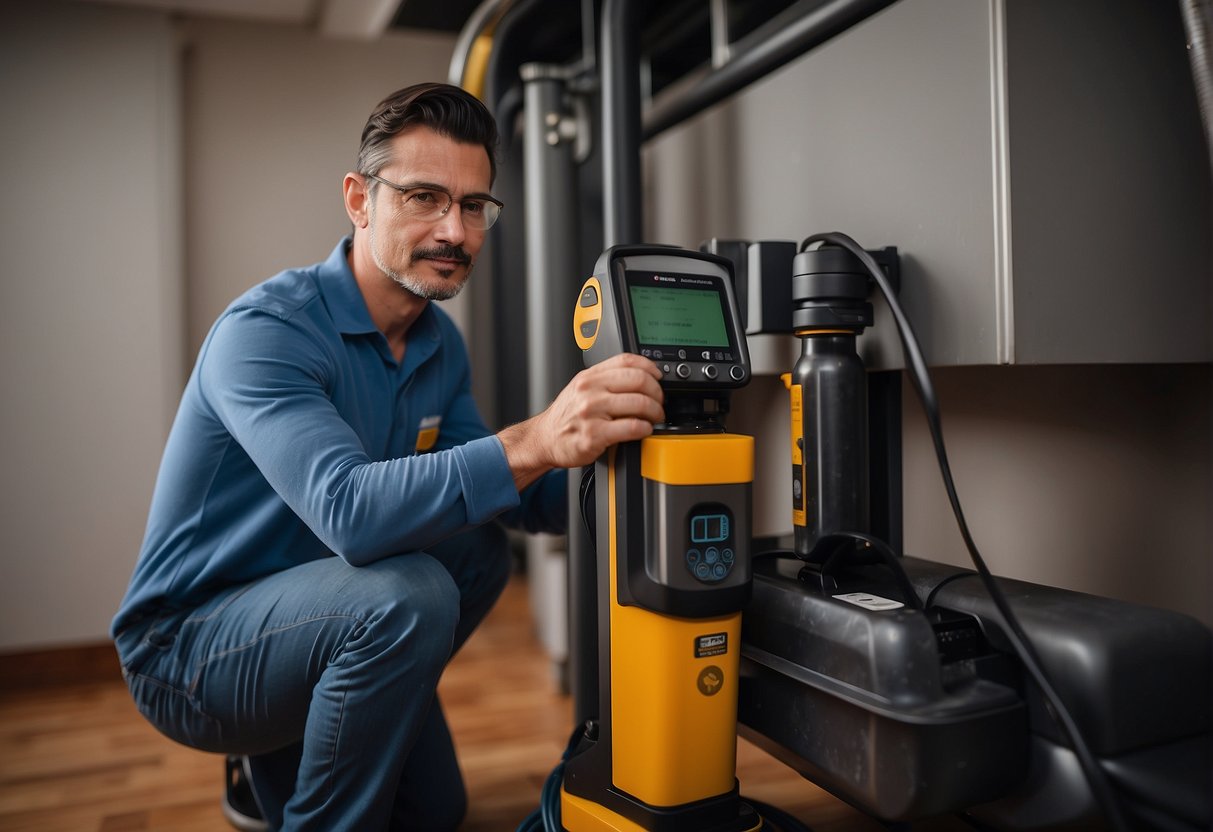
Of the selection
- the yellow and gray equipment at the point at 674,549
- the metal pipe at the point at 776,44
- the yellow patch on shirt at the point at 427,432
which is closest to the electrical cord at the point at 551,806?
the yellow and gray equipment at the point at 674,549

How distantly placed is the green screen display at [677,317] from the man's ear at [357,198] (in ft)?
1.70

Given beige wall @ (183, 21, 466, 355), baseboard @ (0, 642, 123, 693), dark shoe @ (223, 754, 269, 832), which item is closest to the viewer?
dark shoe @ (223, 754, 269, 832)

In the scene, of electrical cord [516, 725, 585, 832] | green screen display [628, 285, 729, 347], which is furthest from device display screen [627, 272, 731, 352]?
electrical cord [516, 725, 585, 832]

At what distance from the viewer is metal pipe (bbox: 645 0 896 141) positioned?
1.25m

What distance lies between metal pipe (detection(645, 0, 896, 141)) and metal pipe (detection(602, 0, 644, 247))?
0.03 metres

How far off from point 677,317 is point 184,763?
1306 millimetres

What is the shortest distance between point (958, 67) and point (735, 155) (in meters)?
0.54

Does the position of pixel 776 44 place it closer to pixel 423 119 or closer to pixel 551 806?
pixel 423 119

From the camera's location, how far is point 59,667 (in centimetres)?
220

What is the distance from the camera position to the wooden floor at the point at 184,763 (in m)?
1.41

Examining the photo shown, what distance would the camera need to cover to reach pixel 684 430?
0.98 metres

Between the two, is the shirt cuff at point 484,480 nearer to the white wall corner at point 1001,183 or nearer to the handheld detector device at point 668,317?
the handheld detector device at point 668,317

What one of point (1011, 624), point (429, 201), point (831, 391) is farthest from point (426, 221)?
point (1011, 624)

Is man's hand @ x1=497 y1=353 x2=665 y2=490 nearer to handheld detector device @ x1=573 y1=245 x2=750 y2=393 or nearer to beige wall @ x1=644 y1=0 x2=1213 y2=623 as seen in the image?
handheld detector device @ x1=573 y1=245 x2=750 y2=393
